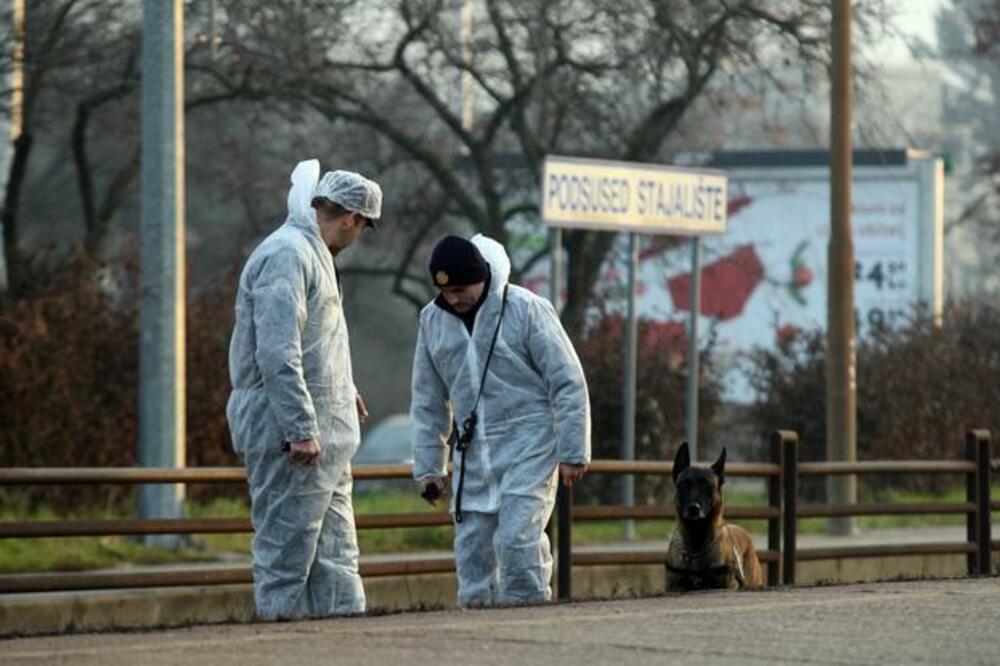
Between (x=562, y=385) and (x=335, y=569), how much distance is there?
120cm

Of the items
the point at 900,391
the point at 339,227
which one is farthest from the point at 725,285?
the point at 339,227

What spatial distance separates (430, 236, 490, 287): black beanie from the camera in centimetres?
1141

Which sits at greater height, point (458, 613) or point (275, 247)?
point (275, 247)

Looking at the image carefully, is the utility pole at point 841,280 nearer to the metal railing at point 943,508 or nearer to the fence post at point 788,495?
the metal railing at point 943,508

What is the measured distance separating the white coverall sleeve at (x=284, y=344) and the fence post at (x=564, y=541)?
4.62m

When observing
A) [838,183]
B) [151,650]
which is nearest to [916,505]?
[838,183]

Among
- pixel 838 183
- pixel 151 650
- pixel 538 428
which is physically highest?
pixel 838 183

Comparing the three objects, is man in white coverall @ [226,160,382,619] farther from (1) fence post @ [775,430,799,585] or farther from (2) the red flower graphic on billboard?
(2) the red flower graphic on billboard

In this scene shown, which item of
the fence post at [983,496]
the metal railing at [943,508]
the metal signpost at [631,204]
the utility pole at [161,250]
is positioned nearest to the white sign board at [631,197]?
the metal signpost at [631,204]

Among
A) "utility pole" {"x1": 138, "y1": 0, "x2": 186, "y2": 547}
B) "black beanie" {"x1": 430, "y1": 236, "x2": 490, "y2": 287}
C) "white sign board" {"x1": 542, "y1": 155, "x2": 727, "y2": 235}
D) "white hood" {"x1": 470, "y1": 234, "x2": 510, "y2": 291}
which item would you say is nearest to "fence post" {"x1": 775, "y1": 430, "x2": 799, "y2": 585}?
"white sign board" {"x1": 542, "y1": 155, "x2": 727, "y2": 235}

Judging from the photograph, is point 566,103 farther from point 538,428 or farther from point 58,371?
point 538,428

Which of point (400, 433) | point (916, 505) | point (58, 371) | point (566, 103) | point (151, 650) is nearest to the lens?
point (151, 650)

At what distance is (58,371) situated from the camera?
2288 cm

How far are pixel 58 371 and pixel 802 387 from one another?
9.29 metres
